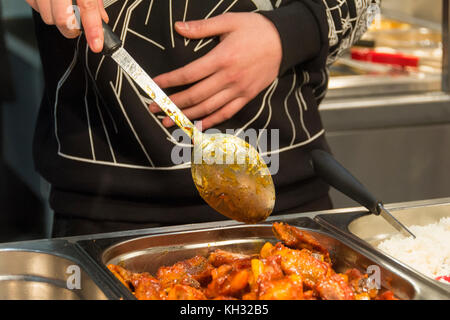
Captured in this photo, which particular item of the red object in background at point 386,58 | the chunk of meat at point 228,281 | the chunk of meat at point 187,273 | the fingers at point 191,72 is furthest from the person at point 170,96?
the red object in background at point 386,58

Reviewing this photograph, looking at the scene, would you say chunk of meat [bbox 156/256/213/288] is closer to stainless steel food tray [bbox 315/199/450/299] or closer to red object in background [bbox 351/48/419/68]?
stainless steel food tray [bbox 315/199/450/299]

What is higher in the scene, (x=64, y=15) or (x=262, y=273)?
(x=64, y=15)

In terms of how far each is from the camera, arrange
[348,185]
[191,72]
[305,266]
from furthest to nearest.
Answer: [191,72], [348,185], [305,266]

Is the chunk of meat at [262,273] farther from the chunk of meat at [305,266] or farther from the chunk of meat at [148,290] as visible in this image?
the chunk of meat at [148,290]

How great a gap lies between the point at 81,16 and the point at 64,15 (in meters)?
0.04

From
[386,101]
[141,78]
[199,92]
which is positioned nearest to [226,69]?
[199,92]

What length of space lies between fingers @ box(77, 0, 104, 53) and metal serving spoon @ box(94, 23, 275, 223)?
28 mm

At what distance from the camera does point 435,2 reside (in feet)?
11.7

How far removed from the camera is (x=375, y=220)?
1.36 meters

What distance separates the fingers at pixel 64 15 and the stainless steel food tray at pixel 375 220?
0.58 metres

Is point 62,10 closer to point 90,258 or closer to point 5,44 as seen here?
point 90,258

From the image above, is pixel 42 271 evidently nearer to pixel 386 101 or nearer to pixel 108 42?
pixel 108 42

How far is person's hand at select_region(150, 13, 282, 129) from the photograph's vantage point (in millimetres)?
1466

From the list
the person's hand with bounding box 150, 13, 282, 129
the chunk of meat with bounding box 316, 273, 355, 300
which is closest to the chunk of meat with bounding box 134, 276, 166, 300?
the chunk of meat with bounding box 316, 273, 355, 300
